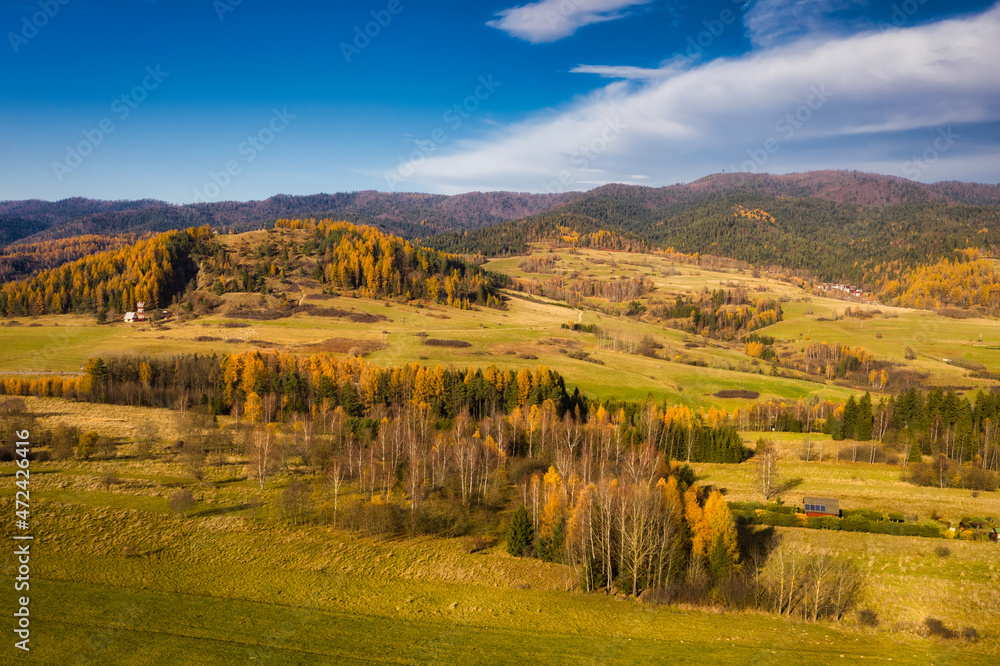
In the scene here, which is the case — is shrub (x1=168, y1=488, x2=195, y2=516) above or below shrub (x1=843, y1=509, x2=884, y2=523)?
above

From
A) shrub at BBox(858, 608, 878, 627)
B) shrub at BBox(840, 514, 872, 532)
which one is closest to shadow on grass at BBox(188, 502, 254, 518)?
shrub at BBox(858, 608, 878, 627)

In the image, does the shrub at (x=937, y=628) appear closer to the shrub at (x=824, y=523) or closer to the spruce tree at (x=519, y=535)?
the shrub at (x=824, y=523)

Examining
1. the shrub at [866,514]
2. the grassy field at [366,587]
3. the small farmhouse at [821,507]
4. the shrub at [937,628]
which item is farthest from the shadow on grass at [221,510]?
the shrub at [866,514]

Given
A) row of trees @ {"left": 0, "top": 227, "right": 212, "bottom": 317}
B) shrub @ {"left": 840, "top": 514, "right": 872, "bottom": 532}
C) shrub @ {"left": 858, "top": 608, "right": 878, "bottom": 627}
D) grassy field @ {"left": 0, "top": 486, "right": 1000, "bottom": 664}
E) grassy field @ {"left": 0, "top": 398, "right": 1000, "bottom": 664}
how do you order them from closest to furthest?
grassy field @ {"left": 0, "top": 486, "right": 1000, "bottom": 664}, grassy field @ {"left": 0, "top": 398, "right": 1000, "bottom": 664}, shrub @ {"left": 858, "top": 608, "right": 878, "bottom": 627}, shrub @ {"left": 840, "top": 514, "right": 872, "bottom": 532}, row of trees @ {"left": 0, "top": 227, "right": 212, "bottom": 317}

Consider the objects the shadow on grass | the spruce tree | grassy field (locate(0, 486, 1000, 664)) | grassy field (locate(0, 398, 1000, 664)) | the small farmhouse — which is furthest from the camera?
the small farmhouse

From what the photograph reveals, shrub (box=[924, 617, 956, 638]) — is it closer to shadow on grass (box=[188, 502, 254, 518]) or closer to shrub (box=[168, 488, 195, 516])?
shadow on grass (box=[188, 502, 254, 518])

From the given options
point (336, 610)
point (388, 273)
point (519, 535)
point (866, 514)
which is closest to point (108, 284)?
point (388, 273)

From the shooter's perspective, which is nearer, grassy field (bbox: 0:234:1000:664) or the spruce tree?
grassy field (bbox: 0:234:1000:664)

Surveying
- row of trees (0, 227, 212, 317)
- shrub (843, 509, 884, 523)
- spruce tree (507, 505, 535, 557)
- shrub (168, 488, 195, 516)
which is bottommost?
shrub (843, 509, 884, 523)
